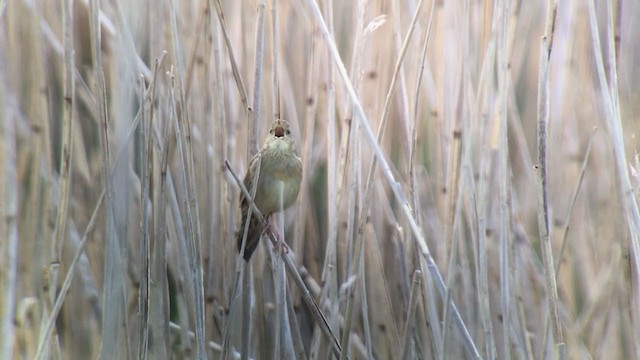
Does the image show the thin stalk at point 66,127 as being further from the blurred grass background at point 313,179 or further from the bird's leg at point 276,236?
the bird's leg at point 276,236

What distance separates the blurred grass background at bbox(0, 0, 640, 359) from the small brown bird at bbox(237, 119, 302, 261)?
0.06 meters

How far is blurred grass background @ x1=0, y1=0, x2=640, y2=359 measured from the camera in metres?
1.97

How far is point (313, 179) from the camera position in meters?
2.59

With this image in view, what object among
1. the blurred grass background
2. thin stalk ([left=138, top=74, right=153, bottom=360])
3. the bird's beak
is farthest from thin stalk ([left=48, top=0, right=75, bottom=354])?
the bird's beak

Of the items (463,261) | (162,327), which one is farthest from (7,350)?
(463,261)

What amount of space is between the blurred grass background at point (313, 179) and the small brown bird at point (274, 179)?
57 mm

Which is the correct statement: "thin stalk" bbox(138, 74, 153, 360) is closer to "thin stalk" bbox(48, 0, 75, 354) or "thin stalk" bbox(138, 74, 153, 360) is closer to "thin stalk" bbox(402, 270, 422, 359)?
"thin stalk" bbox(48, 0, 75, 354)

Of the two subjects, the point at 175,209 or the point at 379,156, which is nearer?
the point at 379,156

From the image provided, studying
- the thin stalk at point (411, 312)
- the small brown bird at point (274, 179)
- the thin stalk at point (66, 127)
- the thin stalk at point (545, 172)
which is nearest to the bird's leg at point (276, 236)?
the small brown bird at point (274, 179)

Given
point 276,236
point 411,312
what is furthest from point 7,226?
point 411,312

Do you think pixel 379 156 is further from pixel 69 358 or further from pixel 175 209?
pixel 69 358

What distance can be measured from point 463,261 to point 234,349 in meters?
0.74

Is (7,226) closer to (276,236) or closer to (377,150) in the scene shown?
(276,236)

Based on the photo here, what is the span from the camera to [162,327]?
7.10 ft
